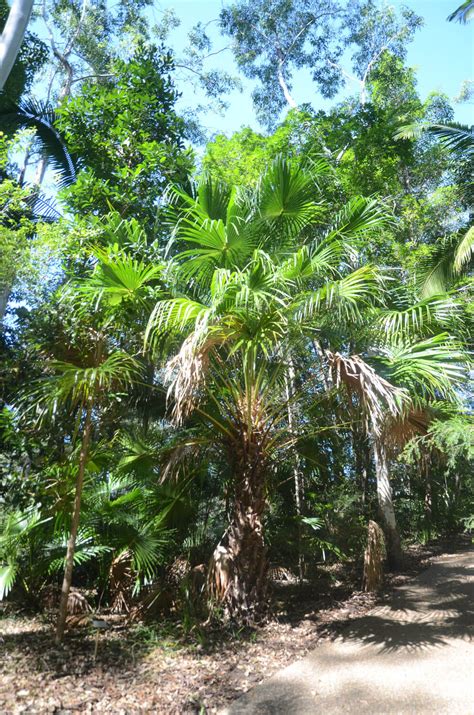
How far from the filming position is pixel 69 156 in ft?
33.5

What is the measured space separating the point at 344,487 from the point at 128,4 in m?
15.4

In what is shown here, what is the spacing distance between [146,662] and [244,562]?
1438 mm

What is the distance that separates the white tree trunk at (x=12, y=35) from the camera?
21.0 ft

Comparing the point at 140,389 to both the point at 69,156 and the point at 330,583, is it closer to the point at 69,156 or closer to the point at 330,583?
the point at 330,583

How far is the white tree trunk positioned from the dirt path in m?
7.31

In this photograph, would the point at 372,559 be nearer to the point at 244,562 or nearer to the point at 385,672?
the point at 244,562

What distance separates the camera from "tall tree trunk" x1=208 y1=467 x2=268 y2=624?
5426 millimetres

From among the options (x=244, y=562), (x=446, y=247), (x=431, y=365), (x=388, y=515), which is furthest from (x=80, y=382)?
(x=446, y=247)

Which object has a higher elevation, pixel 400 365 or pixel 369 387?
pixel 400 365

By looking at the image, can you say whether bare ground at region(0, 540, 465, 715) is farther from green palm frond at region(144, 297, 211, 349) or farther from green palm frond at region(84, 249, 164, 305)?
green palm frond at region(84, 249, 164, 305)

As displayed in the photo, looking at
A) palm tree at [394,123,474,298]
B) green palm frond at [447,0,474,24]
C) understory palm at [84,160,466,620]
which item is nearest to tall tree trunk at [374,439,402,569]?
palm tree at [394,123,474,298]

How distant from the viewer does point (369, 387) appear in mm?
4836

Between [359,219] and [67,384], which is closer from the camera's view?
[67,384]

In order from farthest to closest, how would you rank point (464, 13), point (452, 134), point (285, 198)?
point (464, 13), point (452, 134), point (285, 198)
